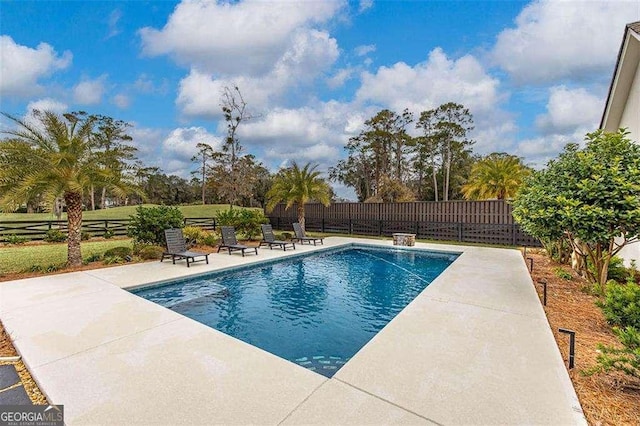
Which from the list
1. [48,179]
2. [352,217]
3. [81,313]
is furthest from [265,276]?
[352,217]

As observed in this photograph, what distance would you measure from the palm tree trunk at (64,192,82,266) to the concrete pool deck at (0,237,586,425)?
11.9 feet

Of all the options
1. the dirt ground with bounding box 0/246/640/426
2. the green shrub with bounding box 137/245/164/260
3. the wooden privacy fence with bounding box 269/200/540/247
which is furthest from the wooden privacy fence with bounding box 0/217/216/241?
the dirt ground with bounding box 0/246/640/426

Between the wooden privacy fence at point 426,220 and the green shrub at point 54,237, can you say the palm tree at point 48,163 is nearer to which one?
the green shrub at point 54,237

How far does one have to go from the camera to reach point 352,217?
19.9 metres

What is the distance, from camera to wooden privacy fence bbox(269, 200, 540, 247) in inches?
588

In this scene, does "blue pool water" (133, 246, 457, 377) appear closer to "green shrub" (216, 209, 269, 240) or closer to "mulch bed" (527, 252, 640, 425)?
"mulch bed" (527, 252, 640, 425)

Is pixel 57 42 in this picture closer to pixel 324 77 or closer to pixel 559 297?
pixel 324 77

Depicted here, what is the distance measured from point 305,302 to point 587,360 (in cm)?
445

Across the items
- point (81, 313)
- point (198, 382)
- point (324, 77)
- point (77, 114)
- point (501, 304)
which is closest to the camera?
point (198, 382)

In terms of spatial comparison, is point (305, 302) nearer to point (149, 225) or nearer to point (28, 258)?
point (149, 225)

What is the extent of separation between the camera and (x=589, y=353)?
3482mm

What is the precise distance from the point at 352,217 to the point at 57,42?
54.2 ft

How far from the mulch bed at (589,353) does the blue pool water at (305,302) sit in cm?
243

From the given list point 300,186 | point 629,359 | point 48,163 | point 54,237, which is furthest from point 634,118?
point 54,237
